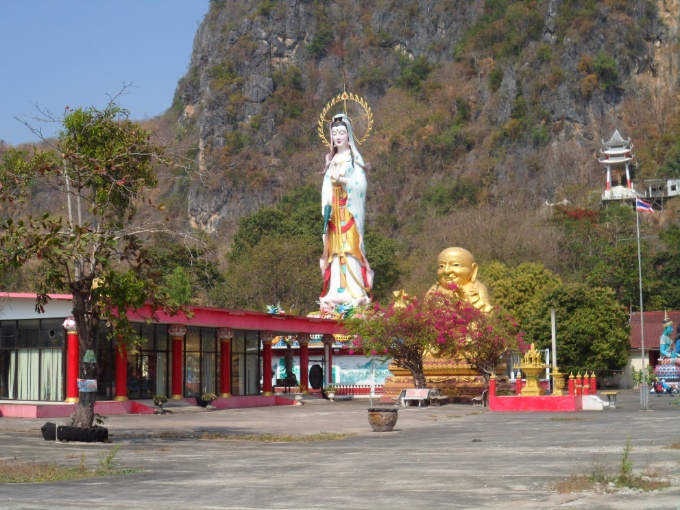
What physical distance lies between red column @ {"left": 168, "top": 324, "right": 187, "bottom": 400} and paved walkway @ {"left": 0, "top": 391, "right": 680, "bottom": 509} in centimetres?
678

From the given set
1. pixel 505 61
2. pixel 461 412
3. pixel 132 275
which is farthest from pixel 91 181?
pixel 505 61

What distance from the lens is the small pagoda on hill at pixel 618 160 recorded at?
3652 inches

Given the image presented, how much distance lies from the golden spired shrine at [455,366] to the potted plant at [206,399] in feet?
29.6

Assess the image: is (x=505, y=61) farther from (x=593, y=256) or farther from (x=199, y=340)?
(x=199, y=340)

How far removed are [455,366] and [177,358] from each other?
1125 cm

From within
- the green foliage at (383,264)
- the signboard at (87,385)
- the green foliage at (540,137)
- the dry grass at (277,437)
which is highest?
the green foliage at (540,137)

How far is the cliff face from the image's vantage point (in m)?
107

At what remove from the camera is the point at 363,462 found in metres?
16.8

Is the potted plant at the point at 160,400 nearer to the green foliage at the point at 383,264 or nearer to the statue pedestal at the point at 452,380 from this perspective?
the statue pedestal at the point at 452,380

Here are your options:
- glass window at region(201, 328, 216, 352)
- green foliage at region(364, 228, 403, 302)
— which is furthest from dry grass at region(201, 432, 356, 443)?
green foliage at region(364, 228, 403, 302)

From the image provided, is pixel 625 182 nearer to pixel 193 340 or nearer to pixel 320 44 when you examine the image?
pixel 320 44

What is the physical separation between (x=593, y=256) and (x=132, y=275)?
49925 mm

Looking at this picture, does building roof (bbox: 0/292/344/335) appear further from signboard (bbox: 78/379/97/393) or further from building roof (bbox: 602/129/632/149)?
building roof (bbox: 602/129/632/149)

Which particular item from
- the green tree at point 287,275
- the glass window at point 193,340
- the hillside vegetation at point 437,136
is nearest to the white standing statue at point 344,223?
the hillside vegetation at point 437,136
